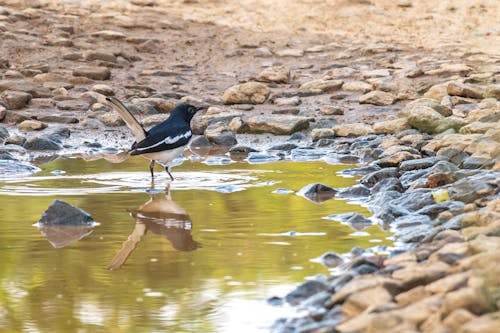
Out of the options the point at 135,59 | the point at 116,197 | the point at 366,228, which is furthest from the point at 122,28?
the point at 366,228

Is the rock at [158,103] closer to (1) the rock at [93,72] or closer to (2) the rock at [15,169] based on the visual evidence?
(1) the rock at [93,72]

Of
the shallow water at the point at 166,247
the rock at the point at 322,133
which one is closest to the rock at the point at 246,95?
the rock at the point at 322,133

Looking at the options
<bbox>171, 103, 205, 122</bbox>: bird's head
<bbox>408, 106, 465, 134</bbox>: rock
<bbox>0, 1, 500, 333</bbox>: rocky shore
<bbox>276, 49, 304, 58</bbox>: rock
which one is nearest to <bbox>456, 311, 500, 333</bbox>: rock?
<bbox>0, 1, 500, 333</bbox>: rocky shore

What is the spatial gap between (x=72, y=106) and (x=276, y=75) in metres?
2.42

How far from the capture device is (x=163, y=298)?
5.38 metres

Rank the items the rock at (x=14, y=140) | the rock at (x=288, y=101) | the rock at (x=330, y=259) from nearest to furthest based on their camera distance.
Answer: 1. the rock at (x=330, y=259)
2. the rock at (x=14, y=140)
3. the rock at (x=288, y=101)

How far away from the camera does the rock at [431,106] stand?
36.0 feet

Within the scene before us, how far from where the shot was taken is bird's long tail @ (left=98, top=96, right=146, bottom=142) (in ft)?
27.4

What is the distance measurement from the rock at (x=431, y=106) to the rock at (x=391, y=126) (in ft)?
0.89

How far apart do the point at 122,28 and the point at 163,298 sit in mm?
9699

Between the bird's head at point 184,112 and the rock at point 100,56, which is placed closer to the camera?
the bird's head at point 184,112

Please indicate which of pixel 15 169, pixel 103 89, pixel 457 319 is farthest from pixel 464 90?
pixel 457 319

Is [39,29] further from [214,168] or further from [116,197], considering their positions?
[116,197]

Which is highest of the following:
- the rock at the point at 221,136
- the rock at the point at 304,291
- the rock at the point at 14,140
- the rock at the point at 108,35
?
the rock at the point at 108,35
